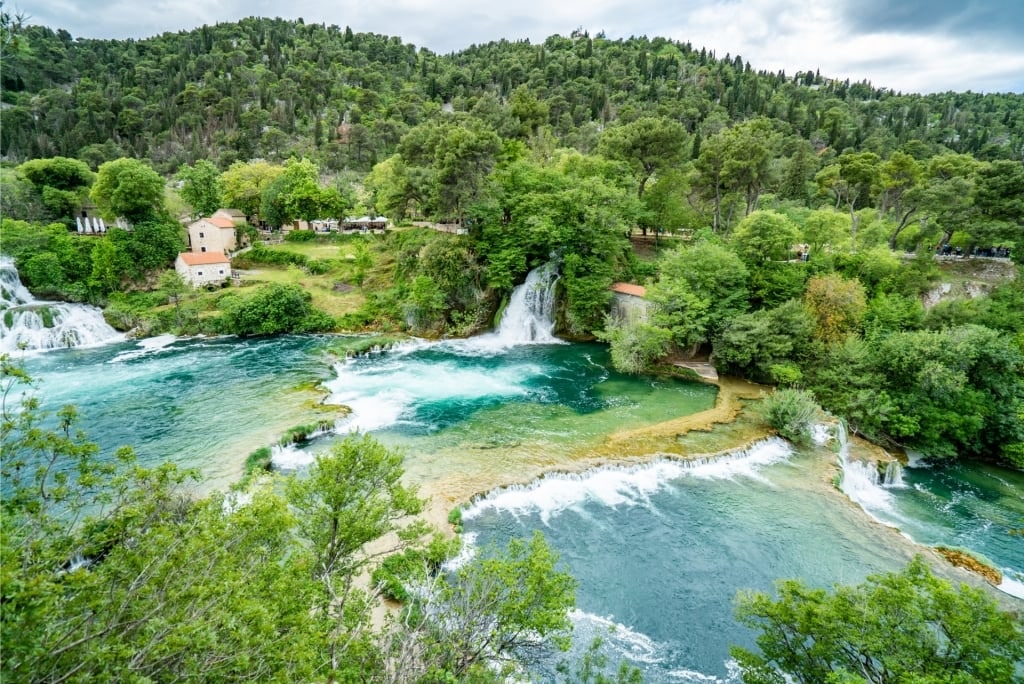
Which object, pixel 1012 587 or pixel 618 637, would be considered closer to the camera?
pixel 618 637

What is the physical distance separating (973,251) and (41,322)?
60.8m

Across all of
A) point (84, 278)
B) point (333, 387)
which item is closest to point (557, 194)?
point (333, 387)

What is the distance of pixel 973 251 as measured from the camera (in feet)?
111

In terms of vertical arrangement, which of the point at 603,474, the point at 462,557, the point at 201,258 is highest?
the point at 201,258

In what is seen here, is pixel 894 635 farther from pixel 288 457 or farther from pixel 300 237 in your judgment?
pixel 300 237

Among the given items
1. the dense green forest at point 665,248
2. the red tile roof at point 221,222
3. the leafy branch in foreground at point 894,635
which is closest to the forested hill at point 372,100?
the dense green forest at point 665,248

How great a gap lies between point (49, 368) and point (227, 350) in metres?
8.22

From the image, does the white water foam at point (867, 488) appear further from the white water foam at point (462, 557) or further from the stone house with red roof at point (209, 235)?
the stone house with red roof at point (209, 235)

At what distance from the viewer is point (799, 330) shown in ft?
81.7

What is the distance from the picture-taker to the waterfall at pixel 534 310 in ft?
110

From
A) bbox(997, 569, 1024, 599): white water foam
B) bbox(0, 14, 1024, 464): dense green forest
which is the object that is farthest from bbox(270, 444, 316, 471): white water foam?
Result: bbox(997, 569, 1024, 599): white water foam

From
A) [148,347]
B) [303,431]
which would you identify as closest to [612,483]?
[303,431]

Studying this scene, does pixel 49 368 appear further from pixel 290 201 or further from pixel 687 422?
pixel 687 422

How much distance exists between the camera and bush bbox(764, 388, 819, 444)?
20234 mm
